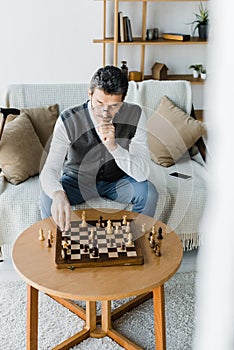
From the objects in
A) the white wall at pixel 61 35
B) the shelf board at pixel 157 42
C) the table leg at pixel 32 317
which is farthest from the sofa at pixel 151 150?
the white wall at pixel 61 35

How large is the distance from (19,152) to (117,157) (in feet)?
1.60

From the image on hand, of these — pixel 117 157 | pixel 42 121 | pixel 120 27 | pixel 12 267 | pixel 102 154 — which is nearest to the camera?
pixel 117 157

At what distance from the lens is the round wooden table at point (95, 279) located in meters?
1.48

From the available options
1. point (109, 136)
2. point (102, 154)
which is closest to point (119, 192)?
point (102, 154)

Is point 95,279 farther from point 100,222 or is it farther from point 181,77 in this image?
point 181,77

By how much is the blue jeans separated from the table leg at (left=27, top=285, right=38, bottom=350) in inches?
20.7

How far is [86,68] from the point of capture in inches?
147

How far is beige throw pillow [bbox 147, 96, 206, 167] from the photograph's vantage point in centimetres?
249

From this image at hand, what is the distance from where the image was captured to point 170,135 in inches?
98.8

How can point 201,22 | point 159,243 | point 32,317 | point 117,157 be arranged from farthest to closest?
point 201,22
point 117,157
point 159,243
point 32,317

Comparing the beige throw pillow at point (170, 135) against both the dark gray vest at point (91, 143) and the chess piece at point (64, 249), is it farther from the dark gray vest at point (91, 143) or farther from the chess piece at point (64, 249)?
the chess piece at point (64, 249)

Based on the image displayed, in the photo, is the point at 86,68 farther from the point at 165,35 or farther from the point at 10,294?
the point at 10,294

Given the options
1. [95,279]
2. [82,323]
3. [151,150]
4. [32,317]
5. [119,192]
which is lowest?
[82,323]

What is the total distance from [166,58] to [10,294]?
2.40 m
